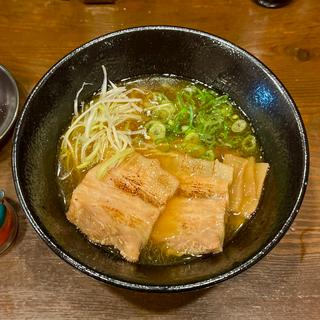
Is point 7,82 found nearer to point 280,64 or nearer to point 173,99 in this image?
point 173,99

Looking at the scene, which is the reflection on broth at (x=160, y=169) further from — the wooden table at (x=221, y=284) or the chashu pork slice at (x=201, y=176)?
the wooden table at (x=221, y=284)

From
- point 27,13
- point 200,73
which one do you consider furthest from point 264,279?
point 27,13

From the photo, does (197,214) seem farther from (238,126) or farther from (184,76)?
(184,76)

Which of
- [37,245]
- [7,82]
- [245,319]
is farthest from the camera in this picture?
[7,82]

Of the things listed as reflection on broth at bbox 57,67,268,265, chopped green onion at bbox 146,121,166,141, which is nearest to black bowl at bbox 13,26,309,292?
reflection on broth at bbox 57,67,268,265

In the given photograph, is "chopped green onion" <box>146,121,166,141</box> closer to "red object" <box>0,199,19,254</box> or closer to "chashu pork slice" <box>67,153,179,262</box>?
"chashu pork slice" <box>67,153,179,262</box>

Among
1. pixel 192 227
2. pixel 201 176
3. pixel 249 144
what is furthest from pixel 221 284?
pixel 249 144

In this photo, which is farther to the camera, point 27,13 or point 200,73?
point 27,13

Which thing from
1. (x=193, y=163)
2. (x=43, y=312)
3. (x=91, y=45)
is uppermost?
(x=91, y=45)
